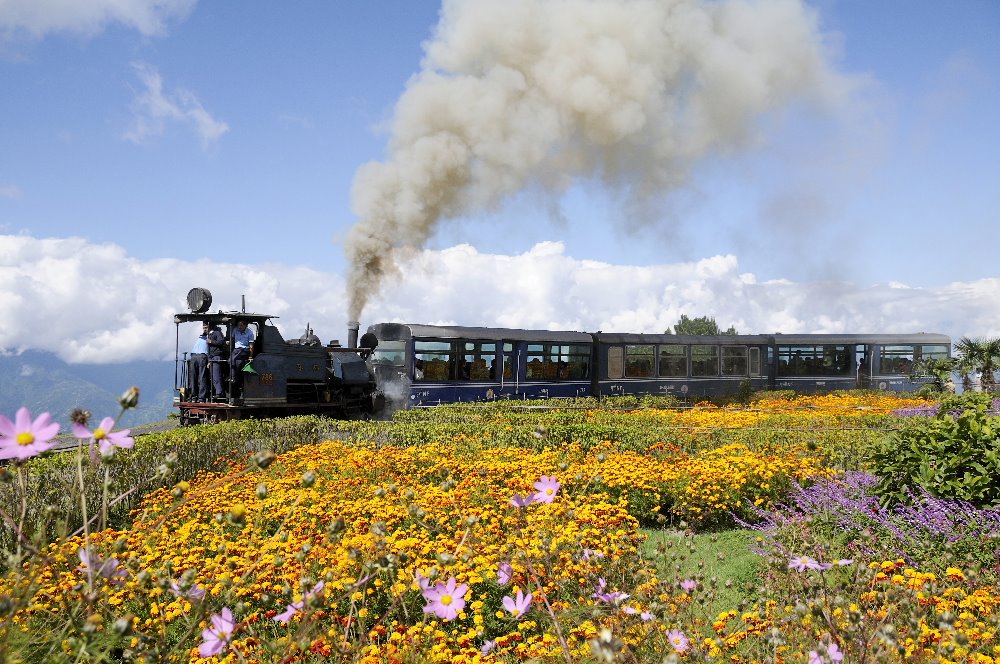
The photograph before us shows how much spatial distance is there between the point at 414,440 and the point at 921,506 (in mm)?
7555

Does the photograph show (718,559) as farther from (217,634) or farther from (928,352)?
(928,352)

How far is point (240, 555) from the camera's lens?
5.21 metres

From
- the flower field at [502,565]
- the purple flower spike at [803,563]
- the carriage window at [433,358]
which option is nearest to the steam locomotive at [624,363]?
the carriage window at [433,358]

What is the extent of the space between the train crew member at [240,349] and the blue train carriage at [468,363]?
4.99 m

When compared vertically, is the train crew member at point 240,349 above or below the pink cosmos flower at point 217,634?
above

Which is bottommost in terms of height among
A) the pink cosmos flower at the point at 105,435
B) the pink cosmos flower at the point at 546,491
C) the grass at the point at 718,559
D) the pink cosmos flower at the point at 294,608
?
the grass at the point at 718,559

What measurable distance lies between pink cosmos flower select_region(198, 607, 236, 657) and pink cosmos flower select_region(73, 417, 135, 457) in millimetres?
731

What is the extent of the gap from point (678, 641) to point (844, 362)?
2938 centimetres

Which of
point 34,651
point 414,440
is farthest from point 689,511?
point 34,651

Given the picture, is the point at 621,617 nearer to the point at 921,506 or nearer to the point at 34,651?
the point at 34,651

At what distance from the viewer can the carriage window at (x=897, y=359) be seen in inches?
1151

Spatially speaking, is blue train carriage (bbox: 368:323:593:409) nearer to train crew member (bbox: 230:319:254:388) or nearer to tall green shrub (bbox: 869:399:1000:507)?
train crew member (bbox: 230:319:254:388)

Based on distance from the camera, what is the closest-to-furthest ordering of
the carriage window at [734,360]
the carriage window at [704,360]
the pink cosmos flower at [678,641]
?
the pink cosmos flower at [678,641], the carriage window at [704,360], the carriage window at [734,360]

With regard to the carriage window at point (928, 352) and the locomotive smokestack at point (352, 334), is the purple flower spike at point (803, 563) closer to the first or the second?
the locomotive smokestack at point (352, 334)
